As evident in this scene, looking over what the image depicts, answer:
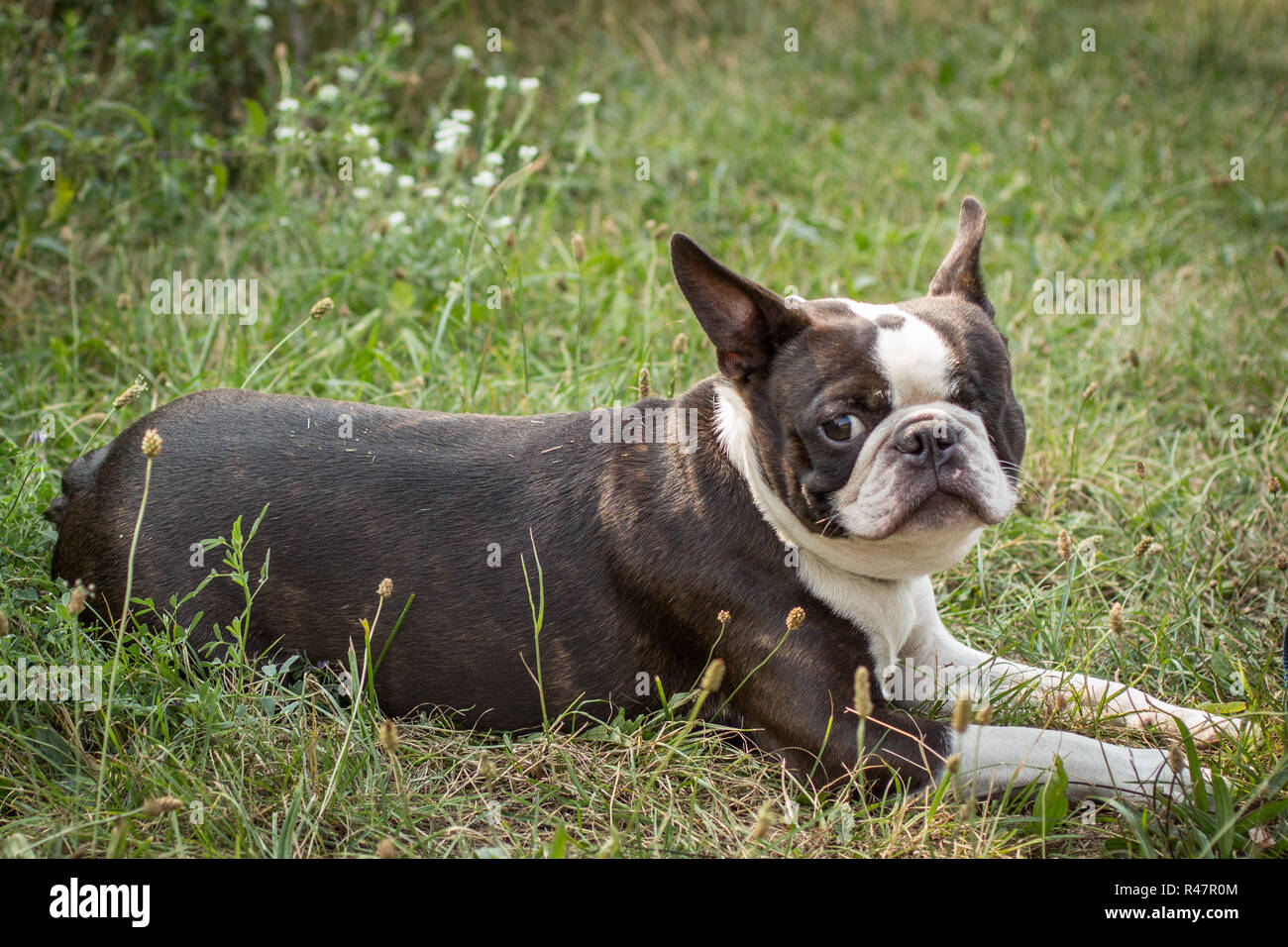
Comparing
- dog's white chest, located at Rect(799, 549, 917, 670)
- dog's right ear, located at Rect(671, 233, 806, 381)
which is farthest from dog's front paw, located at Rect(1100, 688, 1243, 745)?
dog's right ear, located at Rect(671, 233, 806, 381)

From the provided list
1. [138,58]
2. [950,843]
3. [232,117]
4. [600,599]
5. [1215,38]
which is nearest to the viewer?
[950,843]

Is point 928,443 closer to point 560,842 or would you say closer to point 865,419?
point 865,419

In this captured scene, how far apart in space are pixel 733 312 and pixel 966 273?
0.80 meters

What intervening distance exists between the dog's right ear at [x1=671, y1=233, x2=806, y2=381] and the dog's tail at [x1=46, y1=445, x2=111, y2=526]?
1861mm

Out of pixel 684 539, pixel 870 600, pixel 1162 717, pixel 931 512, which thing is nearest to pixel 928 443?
pixel 931 512

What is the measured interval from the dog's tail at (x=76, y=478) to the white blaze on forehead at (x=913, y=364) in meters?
2.32

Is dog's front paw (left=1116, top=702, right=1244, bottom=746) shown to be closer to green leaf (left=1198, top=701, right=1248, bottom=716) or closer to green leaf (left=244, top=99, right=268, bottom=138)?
green leaf (left=1198, top=701, right=1248, bottom=716)

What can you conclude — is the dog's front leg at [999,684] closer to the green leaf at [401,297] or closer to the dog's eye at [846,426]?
the dog's eye at [846,426]

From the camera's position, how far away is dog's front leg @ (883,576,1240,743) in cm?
325

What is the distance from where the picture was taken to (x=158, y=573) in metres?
3.20

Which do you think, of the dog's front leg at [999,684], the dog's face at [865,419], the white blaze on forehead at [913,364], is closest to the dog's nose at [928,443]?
the dog's face at [865,419]
